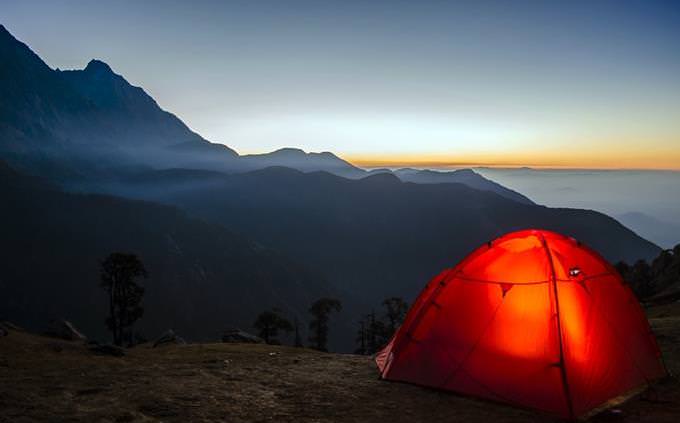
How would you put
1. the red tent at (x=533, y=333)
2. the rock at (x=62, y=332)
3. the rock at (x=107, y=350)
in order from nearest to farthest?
the red tent at (x=533, y=333) < the rock at (x=107, y=350) < the rock at (x=62, y=332)

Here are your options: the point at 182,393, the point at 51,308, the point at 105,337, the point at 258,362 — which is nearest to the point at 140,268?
the point at 258,362

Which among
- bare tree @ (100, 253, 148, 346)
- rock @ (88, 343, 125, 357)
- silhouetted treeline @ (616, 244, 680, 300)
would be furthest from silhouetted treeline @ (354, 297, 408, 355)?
rock @ (88, 343, 125, 357)

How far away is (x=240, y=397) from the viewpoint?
1127 centimetres

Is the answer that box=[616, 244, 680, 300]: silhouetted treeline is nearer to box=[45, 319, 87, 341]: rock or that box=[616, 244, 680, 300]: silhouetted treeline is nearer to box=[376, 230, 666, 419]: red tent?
box=[376, 230, 666, 419]: red tent

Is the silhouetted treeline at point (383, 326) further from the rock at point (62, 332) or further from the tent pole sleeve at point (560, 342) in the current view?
the tent pole sleeve at point (560, 342)

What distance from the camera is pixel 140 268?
57875 mm

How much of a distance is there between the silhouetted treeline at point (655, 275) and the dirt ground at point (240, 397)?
183 ft

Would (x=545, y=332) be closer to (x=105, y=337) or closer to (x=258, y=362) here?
(x=258, y=362)

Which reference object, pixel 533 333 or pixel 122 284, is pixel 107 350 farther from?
pixel 122 284

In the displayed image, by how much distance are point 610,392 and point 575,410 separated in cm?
151

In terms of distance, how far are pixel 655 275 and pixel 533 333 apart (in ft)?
230


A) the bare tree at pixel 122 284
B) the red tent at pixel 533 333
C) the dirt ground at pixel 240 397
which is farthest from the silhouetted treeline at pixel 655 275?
the bare tree at pixel 122 284

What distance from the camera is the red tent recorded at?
35.4 ft

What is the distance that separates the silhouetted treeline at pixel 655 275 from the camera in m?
60.5
